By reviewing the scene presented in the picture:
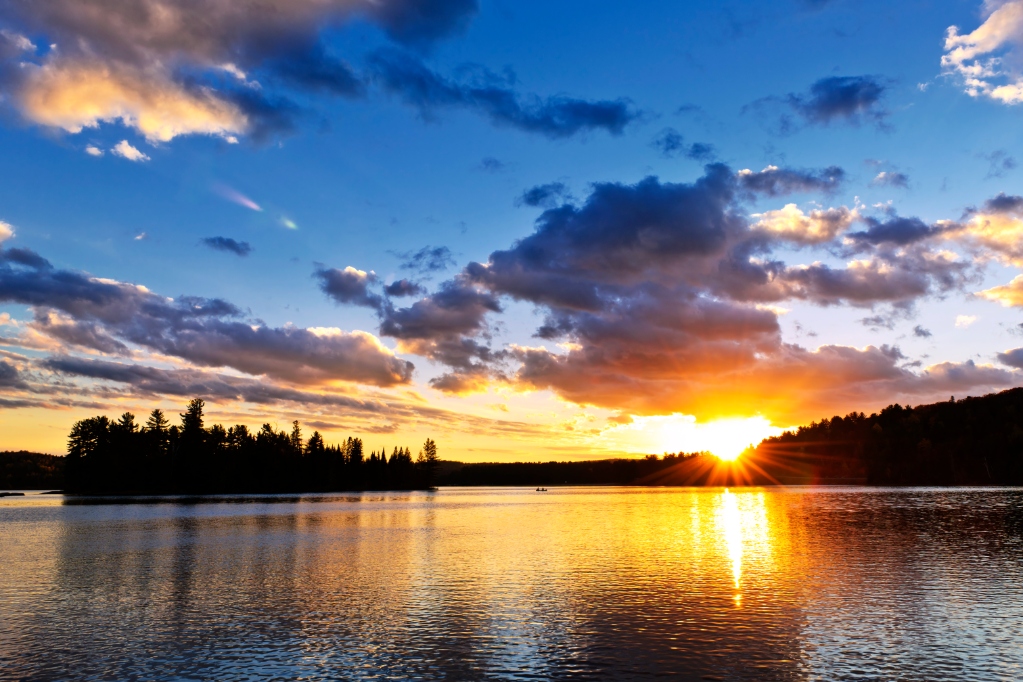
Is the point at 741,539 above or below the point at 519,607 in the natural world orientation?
below

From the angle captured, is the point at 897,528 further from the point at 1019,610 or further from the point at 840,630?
the point at 840,630

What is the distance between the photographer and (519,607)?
3950 cm

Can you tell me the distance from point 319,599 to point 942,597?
36.0m

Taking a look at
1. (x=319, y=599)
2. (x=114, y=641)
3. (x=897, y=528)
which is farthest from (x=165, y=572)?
(x=897, y=528)

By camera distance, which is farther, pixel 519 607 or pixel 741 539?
pixel 741 539

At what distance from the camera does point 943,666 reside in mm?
26953

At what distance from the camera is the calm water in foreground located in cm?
2822

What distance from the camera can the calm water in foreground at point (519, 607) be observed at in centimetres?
2822

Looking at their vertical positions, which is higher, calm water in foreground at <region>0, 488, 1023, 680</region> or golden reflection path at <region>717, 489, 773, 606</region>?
calm water in foreground at <region>0, 488, 1023, 680</region>

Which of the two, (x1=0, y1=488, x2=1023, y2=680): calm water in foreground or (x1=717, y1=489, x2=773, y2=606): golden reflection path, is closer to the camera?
(x1=0, y1=488, x2=1023, y2=680): calm water in foreground

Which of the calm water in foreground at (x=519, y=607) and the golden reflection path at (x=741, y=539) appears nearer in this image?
the calm water in foreground at (x=519, y=607)

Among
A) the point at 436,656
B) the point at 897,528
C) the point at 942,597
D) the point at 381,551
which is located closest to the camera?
the point at 436,656

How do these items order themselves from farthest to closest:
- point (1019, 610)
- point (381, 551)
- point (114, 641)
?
point (381, 551), point (1019, 610), point (114, 641)

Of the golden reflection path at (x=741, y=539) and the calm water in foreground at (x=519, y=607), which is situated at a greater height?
the calm water in foreground at (x=519, y=607)
